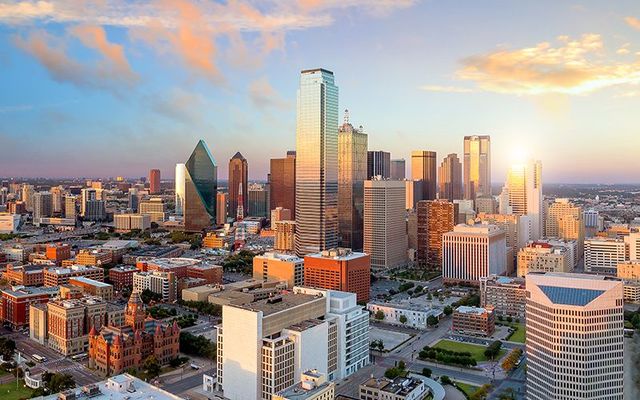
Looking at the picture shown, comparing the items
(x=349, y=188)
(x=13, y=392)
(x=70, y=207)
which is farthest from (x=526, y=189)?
(x=70, y=207)

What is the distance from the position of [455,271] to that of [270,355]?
3631cm

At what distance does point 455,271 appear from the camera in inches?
2313

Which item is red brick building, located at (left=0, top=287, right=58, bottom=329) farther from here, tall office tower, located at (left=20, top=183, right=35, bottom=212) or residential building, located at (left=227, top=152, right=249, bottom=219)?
tall office tower, located at (left=20, top=183, right=35, bottom=212)

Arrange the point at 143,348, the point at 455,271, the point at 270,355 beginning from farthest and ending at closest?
1. the point at 455,271
2. the point at 143,348
3. the point at 270,355

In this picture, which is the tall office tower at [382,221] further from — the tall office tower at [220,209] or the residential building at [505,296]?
the tall office tower at [220,209]

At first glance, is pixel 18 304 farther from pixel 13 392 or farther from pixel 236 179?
pixel 236 179

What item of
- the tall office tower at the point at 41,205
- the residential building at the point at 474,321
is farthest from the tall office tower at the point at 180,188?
the residential building at the point at 474,321

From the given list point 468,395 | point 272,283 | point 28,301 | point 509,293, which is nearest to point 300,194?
point 272,283

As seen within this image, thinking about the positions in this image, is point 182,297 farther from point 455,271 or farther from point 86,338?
point 455,271

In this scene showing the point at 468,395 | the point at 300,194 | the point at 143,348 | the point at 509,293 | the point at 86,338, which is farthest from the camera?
the point at 300,194

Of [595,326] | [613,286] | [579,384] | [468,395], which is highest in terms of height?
[613,286]

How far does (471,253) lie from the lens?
57562mm

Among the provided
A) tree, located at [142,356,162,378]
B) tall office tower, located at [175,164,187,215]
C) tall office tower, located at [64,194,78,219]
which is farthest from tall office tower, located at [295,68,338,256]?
tall office tower, located at [64,194,78,219]

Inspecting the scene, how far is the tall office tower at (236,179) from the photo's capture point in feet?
412
